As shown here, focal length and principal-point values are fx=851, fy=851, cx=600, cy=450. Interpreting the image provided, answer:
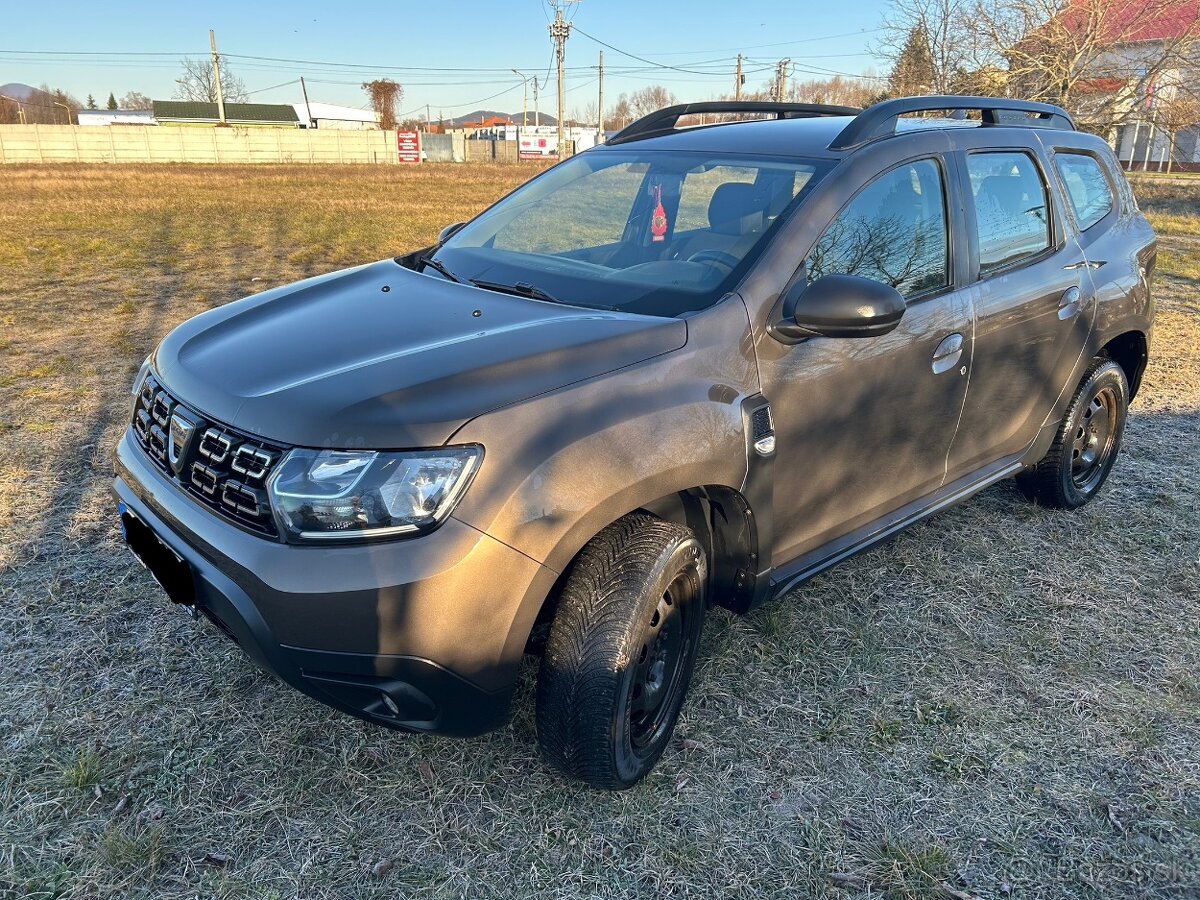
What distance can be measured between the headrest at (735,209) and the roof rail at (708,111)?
0.75 m

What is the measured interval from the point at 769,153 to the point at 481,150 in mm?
64448

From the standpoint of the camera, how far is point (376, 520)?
192cm

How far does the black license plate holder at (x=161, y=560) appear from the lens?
2217 millimetres

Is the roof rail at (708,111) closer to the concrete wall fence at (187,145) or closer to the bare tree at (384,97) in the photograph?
the concrete wall fence at (187,145)

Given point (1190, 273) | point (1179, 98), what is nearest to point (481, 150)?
point (1179, 98)

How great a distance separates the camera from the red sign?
5188 centimetres

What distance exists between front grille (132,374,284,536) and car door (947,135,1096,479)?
2526mm

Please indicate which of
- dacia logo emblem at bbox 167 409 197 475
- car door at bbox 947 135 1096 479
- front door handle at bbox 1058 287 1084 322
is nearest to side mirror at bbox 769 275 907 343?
car door at bbox 947 135 1096 479

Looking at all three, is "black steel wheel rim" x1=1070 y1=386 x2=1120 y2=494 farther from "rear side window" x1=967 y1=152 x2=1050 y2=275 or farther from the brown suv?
"rear side window" x1=967 y1=152 x2=1050 y2=275

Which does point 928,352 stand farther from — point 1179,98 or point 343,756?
point 1179,98

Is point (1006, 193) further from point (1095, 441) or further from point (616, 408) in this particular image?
point (616, 408)

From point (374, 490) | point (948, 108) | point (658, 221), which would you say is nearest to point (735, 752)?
point (374, 490)

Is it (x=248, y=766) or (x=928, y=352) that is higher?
(x=928, y=352)

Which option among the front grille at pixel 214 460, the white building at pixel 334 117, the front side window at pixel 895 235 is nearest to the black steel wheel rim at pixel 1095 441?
the front side window at pixel 895 235
